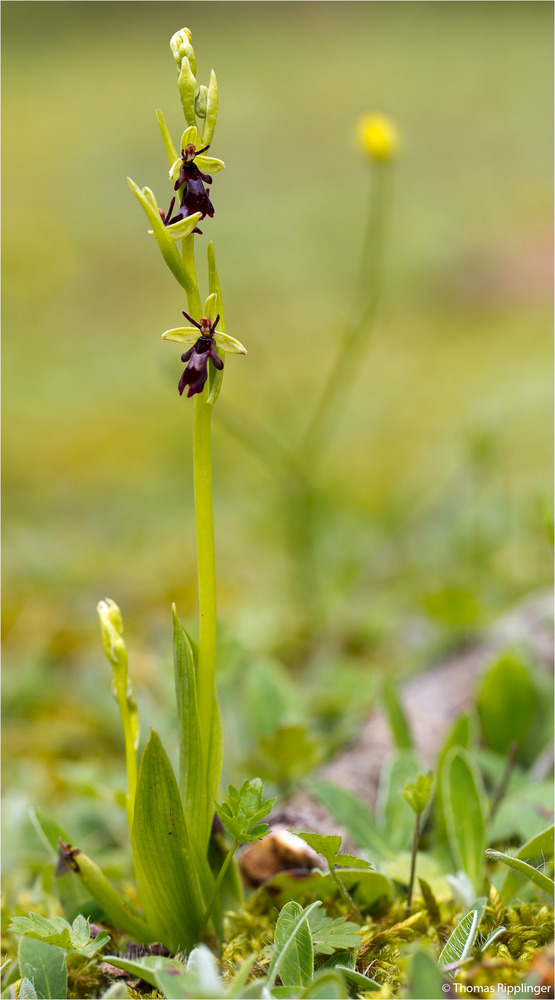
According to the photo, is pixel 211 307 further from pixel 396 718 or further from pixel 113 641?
pixel 396 718

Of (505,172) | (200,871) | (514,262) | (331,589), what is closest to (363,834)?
(200,871)

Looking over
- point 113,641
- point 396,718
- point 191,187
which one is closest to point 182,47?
point 191,187

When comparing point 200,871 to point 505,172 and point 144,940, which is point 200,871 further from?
point 505,172

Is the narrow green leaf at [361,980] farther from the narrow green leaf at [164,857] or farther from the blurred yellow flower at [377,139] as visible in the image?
the blurred yellow flower at [377,139]

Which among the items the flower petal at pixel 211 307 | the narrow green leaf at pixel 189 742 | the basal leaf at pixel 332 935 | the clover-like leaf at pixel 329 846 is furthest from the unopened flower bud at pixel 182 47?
the basal leaf at pixel 332 935

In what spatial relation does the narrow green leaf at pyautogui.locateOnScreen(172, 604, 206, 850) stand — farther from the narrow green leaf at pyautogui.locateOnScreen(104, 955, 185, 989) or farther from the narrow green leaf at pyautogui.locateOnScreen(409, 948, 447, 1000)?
the narrow green leaf at pyautogui.locateOnScreen(409, 948, 447, 1000)

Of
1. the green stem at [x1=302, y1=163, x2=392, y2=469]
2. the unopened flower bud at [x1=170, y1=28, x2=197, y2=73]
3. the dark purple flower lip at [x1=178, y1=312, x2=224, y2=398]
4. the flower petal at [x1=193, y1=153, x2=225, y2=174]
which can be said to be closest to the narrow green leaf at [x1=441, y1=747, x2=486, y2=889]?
the dark purple flower lip at [x1=178, y1=312, x2=224, y2=398]
